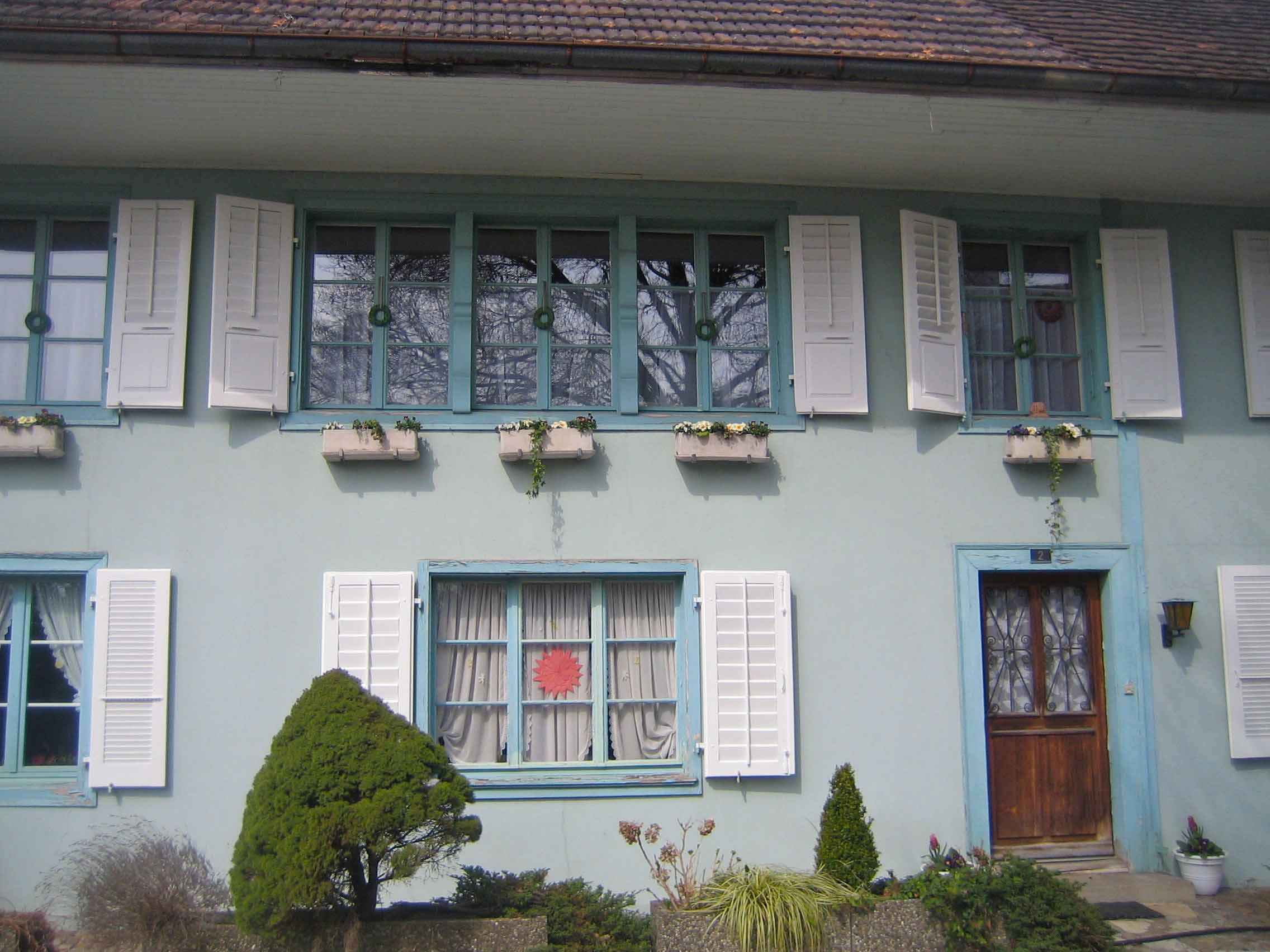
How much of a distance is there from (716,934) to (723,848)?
4.06 feet

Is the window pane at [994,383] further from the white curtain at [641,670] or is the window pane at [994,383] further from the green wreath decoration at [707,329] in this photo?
the white curtain at [641,670]

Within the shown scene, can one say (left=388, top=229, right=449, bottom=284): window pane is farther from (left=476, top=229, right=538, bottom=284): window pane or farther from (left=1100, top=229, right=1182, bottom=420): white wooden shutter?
(left=1100, top=229, right=1182, bottom=420): white wooden shutter

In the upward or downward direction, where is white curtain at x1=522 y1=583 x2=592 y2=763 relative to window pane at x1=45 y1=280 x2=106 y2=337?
downward

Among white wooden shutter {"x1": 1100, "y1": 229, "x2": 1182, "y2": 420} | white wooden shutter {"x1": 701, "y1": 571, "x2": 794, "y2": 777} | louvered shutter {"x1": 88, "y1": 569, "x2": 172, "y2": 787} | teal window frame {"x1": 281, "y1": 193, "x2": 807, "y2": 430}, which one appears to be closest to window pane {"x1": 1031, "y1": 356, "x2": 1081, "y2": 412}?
white wooden shutter {"x1": 1100, "y1": 229, "x2": 1182, "y2": 420}

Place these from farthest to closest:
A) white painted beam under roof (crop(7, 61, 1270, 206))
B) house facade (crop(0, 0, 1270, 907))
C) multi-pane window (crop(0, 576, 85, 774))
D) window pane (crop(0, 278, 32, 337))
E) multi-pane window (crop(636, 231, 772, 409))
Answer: multi-pane window (crop(636, 231, 772, 409)) < window pane (crop(0, 278, 32, 337)) < multi-pane window (crop(0, 576, 85, 774)) < house facade (crop(0, 0, 1270, 907)) < white painted beam under roof (crop(7, 61, 1270, 206))

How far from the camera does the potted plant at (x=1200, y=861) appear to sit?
21.2 ft

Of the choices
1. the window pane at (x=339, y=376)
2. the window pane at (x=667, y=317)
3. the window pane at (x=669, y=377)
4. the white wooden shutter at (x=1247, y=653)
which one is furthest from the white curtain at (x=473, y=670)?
the white wooden shutter at (x=1247, y=653)

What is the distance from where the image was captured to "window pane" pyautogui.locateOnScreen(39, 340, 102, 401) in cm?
658

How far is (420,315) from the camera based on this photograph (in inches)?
271

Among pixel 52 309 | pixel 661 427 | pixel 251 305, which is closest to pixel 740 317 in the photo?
pixel 661 427

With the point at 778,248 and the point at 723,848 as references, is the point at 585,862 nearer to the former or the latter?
the point at 723,848

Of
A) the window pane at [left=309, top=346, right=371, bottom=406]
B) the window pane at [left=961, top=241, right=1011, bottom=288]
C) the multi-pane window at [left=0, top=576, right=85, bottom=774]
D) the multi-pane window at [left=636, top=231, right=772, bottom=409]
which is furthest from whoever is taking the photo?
the window pane at [left=961, top=241, right=1011, bottom=288]

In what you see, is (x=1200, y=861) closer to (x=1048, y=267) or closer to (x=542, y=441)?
(x=1048, y=267)

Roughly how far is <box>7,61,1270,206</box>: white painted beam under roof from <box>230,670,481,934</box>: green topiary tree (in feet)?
10.4
